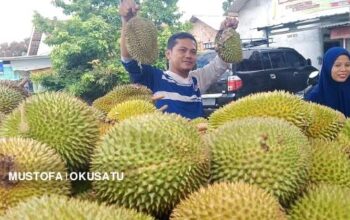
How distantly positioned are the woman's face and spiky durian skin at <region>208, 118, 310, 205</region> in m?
1.66

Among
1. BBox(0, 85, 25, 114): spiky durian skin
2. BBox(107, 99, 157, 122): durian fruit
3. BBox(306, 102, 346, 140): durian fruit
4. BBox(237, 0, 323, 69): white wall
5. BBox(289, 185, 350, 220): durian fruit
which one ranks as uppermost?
BBox(237, 0, 323, 69): white wall

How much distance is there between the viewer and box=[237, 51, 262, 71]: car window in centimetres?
666

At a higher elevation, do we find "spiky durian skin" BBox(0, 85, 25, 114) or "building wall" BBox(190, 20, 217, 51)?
"building wall" BBox(190, 20, 217, 51)

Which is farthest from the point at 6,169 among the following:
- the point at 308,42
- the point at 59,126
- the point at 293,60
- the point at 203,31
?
the point at 203,31

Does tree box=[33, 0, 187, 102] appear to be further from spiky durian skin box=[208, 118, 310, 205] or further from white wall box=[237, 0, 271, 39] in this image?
spiky durian skin box=[208, 118, 310, 205]

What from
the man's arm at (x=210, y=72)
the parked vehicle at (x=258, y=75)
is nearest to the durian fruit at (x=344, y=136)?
the man's arm at (x=210, y=72)

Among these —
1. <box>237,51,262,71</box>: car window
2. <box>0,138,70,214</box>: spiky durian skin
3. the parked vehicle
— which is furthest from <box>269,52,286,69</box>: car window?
<box>0,138,70,214</box>: spiky durian skin

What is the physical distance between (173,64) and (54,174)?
5.71ft

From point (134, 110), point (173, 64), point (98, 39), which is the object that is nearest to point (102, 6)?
point (98, 39)

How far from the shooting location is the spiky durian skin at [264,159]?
1.05 m

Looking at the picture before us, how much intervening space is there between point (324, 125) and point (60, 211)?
1.00 m

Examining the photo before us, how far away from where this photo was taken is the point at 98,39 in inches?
318

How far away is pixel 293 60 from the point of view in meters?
7.56

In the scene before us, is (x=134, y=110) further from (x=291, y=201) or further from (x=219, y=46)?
(x=219, y=46)
